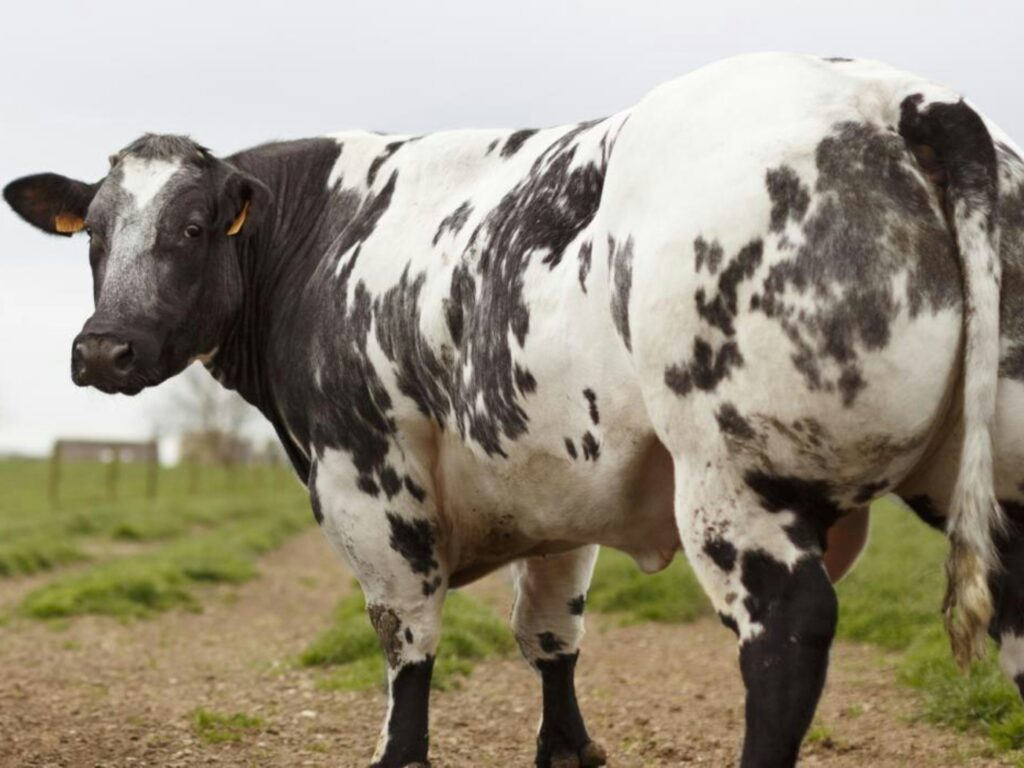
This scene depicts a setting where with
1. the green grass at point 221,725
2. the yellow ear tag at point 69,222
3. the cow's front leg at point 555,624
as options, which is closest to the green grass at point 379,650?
the green grass at point 221,725

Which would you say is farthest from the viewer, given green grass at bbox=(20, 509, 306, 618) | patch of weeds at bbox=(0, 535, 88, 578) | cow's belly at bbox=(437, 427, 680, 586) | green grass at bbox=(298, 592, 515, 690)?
patch of weeds at bbox=(0, 535, 88, 578)

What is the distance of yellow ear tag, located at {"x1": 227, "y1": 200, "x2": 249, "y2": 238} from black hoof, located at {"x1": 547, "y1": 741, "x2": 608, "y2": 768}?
2.55 m

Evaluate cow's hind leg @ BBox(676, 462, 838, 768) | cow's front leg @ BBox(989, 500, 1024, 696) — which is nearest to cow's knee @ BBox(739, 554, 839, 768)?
cow's hind leg @ BBox(676, 462, 838, 768)

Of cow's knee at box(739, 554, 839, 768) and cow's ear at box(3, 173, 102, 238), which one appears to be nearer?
cow's knee at box(739, 554, 839, 768)

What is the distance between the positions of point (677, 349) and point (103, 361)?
257cm

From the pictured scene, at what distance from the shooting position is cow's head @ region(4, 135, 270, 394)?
5.73m

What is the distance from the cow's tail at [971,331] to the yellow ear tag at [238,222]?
3.20 m

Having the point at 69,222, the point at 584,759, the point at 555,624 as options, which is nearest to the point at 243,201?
the point at 69,222

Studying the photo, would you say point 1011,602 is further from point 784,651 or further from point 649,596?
point 649,596

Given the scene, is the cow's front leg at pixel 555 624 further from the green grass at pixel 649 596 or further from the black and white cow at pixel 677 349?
the green grass at pixel 649 596

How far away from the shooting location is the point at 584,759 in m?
6.35

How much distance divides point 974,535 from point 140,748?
4473 mm

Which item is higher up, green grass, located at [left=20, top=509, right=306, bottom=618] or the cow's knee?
the cow's knee

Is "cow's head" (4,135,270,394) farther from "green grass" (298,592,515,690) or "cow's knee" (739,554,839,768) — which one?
"green grass" (298,592,515,690)
